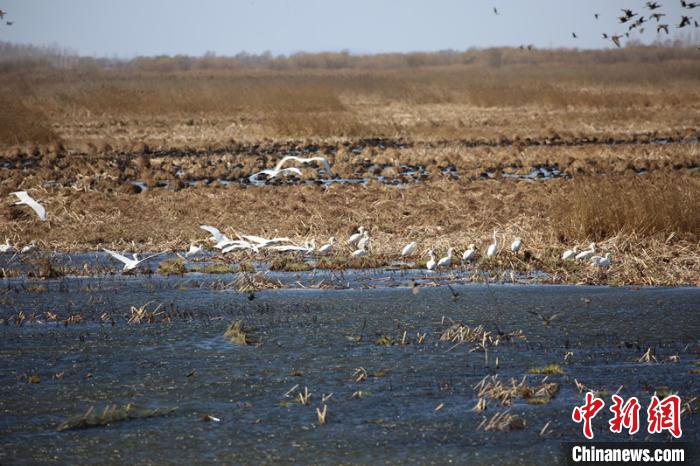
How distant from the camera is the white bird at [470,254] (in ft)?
43.8

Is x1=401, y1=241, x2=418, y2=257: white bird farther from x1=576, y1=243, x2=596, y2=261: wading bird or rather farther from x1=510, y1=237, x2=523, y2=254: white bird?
x1=576, y1=243, x2=596, y2=261: wading bird

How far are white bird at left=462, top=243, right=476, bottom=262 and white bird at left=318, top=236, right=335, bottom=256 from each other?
180 cm

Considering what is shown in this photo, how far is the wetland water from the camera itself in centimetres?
702

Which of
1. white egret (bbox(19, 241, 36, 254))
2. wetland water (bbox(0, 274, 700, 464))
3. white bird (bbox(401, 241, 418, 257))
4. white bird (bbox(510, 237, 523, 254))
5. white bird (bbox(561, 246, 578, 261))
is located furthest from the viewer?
white egret (bbox(19, 241, 36, 254))

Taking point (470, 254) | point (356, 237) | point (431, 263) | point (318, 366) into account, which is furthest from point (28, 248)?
point (318, 366)

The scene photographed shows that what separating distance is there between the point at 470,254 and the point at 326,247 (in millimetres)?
1907

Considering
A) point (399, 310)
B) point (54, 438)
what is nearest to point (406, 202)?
point (399, 310)

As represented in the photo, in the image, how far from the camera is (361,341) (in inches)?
384

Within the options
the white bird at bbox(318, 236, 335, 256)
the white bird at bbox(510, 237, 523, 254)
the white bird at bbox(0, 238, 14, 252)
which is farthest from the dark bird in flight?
the white bird at bbox(0, 238, 14, 252)

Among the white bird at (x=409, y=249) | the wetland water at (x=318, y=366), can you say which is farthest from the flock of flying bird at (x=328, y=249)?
the wetland water at (x=318, y=366)

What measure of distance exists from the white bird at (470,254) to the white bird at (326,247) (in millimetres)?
1800

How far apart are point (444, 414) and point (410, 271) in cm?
593

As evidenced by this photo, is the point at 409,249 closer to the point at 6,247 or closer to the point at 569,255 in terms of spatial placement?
the point at 569,255

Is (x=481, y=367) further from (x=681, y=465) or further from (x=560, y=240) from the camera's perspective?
(x=560, y=240)
